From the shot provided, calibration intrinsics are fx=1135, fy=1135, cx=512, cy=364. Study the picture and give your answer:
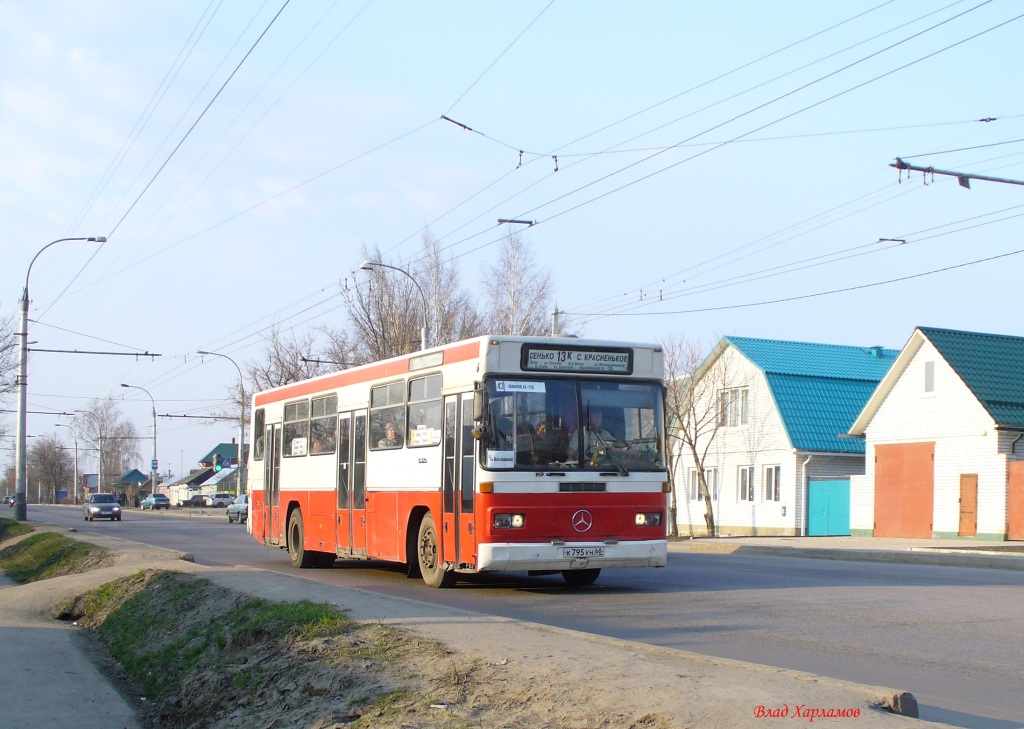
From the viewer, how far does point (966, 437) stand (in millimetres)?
33344

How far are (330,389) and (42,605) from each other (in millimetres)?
5820

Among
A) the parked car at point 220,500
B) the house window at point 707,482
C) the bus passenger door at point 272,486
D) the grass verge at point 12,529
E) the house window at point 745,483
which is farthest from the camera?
the parked car at point 220,500

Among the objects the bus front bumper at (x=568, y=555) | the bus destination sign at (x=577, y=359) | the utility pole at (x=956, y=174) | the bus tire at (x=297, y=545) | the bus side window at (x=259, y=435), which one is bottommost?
the bus tire at (x=297, y=545)

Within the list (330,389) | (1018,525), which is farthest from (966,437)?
(330,389)

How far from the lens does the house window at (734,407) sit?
151ft

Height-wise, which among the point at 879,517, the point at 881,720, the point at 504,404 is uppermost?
the point at 504,404

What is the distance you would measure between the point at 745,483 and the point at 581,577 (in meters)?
30.9

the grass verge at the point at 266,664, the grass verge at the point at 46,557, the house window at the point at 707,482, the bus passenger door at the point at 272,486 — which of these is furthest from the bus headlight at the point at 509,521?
the house window at the point at 707,482

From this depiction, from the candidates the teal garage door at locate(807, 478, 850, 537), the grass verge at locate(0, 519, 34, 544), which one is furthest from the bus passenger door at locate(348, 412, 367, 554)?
the teal garage door at locate(807, 478, 850, 537)

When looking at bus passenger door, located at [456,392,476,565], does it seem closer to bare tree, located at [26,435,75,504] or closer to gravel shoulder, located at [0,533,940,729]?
gravel shoulder, located at [0,533,940,729]

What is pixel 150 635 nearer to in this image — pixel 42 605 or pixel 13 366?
pixel 42 605

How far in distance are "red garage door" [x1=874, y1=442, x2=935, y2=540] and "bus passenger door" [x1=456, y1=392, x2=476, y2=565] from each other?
24379 mm

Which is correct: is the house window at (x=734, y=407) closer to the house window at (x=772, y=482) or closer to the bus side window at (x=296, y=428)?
the house window at (x=772, y=482)

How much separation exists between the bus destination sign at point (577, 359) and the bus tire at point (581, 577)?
10.5 feet
